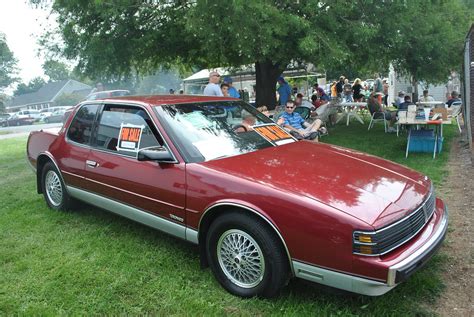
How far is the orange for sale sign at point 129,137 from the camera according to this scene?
398 cm

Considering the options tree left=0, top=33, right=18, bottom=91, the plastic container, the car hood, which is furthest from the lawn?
tree left=0, top=33, right=18, bottom=91

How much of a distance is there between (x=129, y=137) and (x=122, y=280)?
137 centimetres

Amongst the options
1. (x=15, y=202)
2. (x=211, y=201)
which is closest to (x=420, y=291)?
(x=211, y=201)

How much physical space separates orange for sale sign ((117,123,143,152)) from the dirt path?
2.88 m

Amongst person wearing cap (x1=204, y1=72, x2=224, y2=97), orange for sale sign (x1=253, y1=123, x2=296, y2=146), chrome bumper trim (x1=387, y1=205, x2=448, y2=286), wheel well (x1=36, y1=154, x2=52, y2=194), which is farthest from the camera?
person wearing cap (x1=204, y1=72, x2=224, y2=97)

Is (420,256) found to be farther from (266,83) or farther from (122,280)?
(266,83)

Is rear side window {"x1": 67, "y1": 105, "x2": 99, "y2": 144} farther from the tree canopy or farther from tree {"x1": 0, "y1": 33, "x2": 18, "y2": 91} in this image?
tree {"x1": 0, "y1": 33, "x2": 18, "y2": 91}

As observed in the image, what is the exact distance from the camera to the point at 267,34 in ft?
23.9

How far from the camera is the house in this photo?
6381 cm

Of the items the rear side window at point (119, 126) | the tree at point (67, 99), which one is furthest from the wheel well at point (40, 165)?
the tree at point (67, 99)

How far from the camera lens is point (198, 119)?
3.98m

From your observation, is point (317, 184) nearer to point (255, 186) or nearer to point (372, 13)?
point (255, 186)

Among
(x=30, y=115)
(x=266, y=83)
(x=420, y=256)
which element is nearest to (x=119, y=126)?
(x=420, y=256)

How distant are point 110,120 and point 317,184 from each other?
8.16 ft
